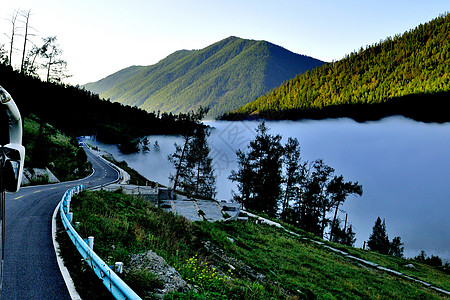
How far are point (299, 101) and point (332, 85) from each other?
25.7 meters

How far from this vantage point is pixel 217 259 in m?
11.8

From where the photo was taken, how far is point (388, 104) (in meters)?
142

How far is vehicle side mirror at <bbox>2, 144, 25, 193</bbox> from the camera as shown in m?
3.26

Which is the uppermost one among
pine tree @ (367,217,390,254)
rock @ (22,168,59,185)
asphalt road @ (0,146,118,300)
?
asphalt road @ (0,146,118,300)

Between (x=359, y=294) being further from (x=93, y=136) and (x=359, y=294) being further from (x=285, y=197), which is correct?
(x=93, y=136)

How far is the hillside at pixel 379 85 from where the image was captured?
13988 centimetres

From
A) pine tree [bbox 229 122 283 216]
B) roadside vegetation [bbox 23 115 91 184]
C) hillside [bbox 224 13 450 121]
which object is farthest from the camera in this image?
hillside [bbox 224 13 450 121]

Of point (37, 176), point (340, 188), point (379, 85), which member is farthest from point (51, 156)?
point (379, 85)

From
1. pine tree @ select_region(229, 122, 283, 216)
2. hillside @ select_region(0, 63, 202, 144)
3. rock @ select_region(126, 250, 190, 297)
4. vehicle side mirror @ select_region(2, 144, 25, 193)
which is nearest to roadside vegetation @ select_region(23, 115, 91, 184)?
hillside @ select_region(0, 63, 202, 144)

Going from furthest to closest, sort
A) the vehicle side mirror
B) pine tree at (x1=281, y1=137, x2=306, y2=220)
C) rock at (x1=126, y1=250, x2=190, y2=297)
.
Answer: pine tree at (x1=281, y1=137, x2=306, y2=220)
rock at (x1=126, y1=250, x2=190, y2=297)
the vehicle side mirror

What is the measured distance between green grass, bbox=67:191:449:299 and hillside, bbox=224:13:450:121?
5133 inches

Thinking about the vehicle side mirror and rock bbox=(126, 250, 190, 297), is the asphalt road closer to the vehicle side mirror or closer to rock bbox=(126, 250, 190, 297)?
rock bbox=(126, 250, 190, 297)

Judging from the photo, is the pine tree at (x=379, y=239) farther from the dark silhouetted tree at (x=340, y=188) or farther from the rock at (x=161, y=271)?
the rock at (x=161, y=271)

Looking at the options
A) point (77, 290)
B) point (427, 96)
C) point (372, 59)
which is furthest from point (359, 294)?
point (372, 59)
